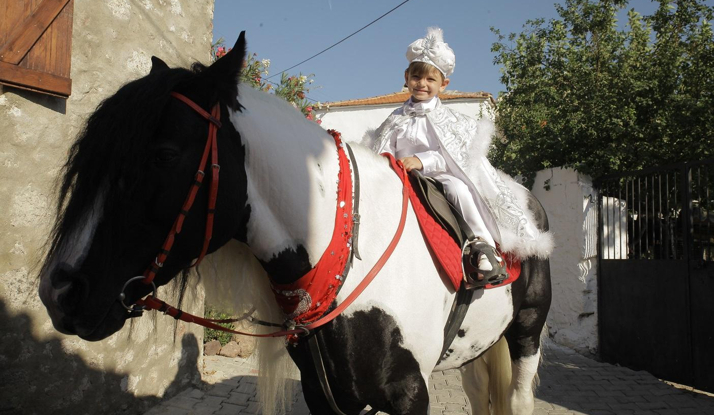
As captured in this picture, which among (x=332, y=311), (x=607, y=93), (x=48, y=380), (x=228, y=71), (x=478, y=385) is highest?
(x=607, y=93)

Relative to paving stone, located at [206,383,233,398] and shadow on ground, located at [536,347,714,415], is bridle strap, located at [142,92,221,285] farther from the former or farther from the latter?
shadow on ground, located at [536,347,714,415]

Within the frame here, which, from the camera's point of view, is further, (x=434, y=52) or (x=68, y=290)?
(x=434, y=52)

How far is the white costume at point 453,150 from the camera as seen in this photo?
2451mm

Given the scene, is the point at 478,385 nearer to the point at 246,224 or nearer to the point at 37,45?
the point at 246,224

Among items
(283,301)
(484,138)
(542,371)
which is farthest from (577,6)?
(283,301)

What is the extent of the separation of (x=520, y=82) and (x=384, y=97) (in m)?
17.8

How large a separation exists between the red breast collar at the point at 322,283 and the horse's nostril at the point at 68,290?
2.15 feet

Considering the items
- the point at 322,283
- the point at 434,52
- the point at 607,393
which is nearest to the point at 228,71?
the point at 322,283

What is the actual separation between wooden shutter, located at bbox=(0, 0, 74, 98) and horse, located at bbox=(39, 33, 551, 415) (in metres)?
1.68

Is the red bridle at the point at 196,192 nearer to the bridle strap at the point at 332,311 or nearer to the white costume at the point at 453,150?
the bridle strap at the point at 332,311

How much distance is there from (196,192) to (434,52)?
5.36 ft

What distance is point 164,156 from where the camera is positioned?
1.45m

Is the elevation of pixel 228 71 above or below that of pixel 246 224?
above

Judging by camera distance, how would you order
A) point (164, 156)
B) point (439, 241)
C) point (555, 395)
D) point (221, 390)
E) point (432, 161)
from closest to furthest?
point (164, 156), point (439, 241), point (432, 161), point (221, 390), point (555, 395)
